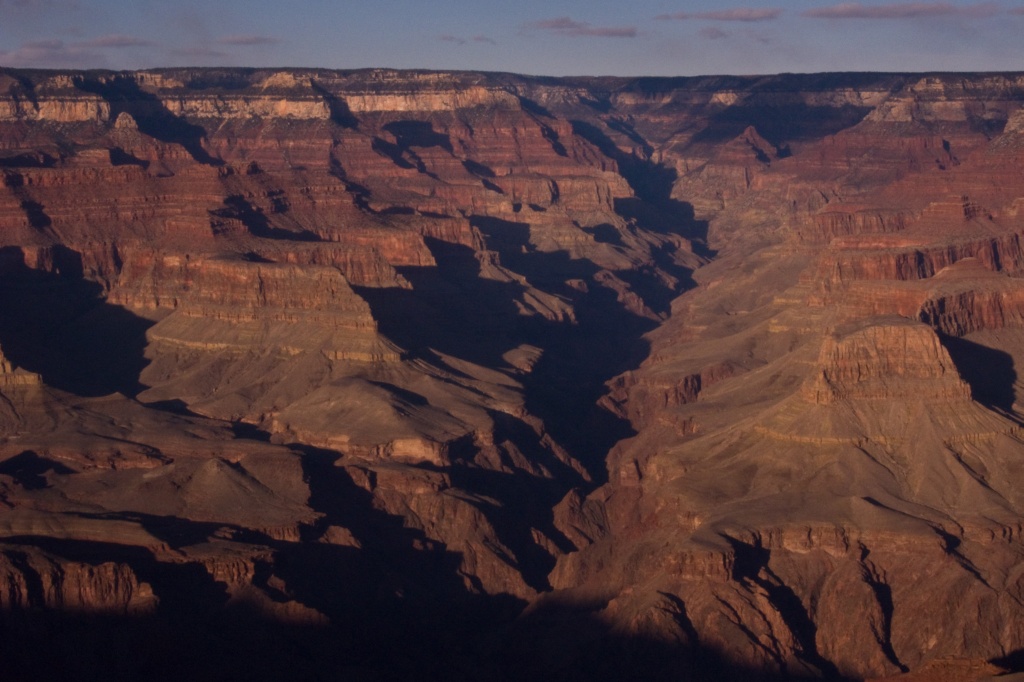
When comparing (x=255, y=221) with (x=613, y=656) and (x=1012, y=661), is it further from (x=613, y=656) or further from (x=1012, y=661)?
(x=1012, y=661)

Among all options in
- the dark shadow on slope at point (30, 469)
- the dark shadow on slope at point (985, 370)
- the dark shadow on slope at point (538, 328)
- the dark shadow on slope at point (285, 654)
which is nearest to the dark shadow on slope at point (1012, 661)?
the dark shadow on slope at point (285, 654)

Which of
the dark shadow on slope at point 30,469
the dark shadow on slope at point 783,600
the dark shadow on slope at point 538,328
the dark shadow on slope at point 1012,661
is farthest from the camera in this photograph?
the dark shadow on slope at point 538,328

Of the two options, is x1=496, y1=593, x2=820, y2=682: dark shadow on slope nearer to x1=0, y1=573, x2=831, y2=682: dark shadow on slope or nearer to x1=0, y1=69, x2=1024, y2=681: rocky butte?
x1=0, y1=573, x2=831, y2=682: dark shadow on slope

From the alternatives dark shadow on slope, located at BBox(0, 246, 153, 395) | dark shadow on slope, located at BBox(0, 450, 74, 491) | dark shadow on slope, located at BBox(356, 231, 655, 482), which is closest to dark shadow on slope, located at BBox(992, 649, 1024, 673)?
dark shadow on slope, located at BBox(356, 231, 655, 482)

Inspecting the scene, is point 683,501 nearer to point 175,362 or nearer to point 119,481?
point 119,481

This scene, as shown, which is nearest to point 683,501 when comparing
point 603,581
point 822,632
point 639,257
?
point 603,581

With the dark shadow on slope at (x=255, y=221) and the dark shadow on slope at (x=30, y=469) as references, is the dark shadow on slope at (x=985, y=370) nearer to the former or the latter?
the dark shadow on slope at (x=30, y=469)

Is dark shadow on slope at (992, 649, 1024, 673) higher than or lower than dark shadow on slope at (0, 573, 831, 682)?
higher
